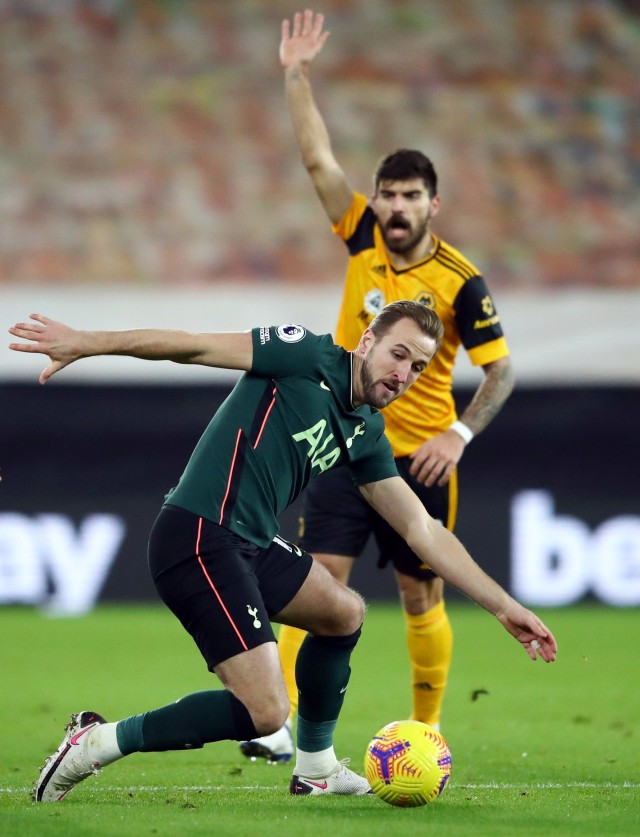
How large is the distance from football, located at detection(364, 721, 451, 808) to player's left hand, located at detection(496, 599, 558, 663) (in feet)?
1.68

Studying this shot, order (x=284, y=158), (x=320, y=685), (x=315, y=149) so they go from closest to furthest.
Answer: (x=320, y=685)
(x=315, y=149)
(x=284, y=158)

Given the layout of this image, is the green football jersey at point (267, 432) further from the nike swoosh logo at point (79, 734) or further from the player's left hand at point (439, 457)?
the player's left hand at point (439, 457)

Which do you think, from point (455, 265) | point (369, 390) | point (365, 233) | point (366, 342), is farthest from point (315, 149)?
point (369, 390)

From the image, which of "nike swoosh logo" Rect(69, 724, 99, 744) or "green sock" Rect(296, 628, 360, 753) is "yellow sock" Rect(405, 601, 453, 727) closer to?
"green sock" Rect(296, 628, 360, 753)

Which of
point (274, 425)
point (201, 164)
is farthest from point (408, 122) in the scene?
point (274, 425)

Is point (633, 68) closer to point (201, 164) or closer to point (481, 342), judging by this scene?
point (201, 164)

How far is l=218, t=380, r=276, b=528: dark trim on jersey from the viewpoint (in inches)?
194

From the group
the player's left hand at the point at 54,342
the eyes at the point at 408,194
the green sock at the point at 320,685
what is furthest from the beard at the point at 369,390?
the eyes at the point at 408,194

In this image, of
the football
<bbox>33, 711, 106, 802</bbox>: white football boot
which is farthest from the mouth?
<bbox>33, 711, 106, 802</bbox>: white football boot

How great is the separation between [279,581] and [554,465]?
25.9 feet

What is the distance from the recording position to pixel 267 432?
16.3 ft

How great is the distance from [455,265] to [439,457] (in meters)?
0.94

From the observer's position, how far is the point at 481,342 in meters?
6.52

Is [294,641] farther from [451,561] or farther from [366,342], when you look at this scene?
[366,342]
